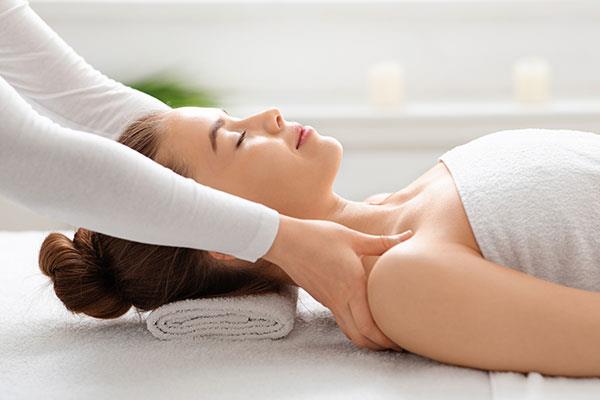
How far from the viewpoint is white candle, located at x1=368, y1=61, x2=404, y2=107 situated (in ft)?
10.6

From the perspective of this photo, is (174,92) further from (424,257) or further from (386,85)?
(424,257)

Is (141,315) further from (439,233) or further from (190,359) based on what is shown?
(439,233)

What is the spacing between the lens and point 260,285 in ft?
5.65

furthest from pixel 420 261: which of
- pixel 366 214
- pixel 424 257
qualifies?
pixel 366 214

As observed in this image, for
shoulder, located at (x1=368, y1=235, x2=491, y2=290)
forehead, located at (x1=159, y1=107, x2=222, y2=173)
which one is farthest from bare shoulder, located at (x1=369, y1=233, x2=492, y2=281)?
forehead, located at (x1=159, y1=107, x2=222, y2=173)

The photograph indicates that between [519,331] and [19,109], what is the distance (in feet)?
2.47

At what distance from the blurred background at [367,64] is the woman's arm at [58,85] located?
113cm

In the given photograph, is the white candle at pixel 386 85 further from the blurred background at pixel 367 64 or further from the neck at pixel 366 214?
the neck at pixel 366 214

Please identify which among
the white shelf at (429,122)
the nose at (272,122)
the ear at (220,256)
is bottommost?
the white shelf at (429,122)

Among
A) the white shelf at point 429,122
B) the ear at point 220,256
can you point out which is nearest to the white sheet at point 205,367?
the ear at point 220,256

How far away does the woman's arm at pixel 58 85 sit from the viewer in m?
2.03

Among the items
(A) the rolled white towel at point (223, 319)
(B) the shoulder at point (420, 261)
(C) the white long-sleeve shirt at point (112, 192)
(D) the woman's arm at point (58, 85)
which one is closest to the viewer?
(C) the white long-sleeve shirt at point (112, 192)

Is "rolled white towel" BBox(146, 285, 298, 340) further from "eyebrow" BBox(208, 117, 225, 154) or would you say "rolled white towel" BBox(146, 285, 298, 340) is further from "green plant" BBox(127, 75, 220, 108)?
"green plant" BBox(127, 75, 220, 108)

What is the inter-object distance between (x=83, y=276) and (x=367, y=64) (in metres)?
1.89
